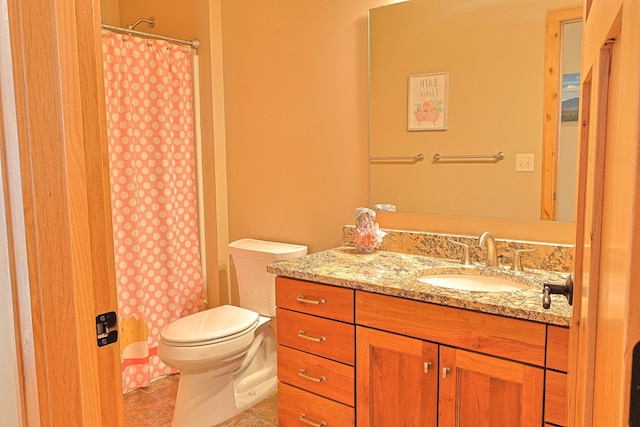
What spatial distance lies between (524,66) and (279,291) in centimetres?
131

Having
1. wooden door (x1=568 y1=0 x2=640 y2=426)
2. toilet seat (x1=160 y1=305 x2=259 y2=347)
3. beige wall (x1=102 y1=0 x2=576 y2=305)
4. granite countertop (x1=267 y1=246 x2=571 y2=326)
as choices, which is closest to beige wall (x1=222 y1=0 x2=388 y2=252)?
beige wall (x1=102 y1=0 x2=576 y2=305)

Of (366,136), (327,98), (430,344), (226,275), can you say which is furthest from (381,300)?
(226,275)

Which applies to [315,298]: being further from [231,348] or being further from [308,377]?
[231,348]

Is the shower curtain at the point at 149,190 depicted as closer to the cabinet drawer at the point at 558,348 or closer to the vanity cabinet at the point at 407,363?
the vanity cabinet at the point at 407,363

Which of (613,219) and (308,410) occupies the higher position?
(613,219)

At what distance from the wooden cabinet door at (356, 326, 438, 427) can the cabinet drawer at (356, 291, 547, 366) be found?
0.13 ft

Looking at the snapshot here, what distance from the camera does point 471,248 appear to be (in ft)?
6.56

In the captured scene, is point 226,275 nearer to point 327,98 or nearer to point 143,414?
point 143,414

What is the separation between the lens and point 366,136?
2.34 meters

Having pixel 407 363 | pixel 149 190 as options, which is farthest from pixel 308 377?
pixel 149 190

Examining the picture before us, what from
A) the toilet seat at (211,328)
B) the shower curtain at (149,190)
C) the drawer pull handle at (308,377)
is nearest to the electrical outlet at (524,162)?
the drawer pull handle at (308,377)

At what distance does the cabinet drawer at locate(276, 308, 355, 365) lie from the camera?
179 centimetres

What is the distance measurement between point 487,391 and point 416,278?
49cm

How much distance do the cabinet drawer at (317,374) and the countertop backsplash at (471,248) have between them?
0.65 meters
